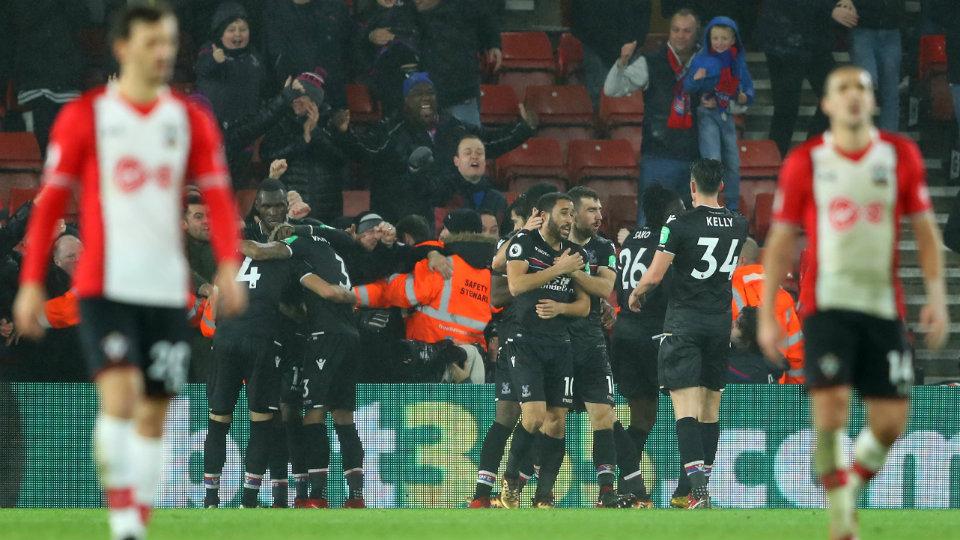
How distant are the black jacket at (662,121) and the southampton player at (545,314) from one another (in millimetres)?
3922

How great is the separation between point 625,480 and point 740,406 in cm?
109

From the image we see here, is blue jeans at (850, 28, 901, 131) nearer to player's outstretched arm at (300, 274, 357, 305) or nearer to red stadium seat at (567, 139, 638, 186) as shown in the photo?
red stadium seat at (567, 139, 638, 186)

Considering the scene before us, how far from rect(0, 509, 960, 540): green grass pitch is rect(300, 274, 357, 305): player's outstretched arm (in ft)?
5.05

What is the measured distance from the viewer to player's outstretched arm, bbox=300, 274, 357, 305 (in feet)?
38.9

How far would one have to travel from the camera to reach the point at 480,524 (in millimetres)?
9992

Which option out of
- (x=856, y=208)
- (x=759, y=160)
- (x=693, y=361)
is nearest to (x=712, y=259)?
(x=693, y=361)

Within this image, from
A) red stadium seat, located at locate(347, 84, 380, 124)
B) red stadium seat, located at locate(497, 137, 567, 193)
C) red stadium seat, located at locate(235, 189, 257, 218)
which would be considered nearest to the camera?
red stadium seat, located at locate(235, 189, 257, 218)

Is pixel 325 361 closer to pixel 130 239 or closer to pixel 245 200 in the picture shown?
pixel 245 200

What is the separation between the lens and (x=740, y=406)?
12.5m

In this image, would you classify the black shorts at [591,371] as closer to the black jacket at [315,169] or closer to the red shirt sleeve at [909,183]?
the black jacket at [315,169]

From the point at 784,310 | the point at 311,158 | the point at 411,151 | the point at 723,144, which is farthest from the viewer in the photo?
the point at 723,144

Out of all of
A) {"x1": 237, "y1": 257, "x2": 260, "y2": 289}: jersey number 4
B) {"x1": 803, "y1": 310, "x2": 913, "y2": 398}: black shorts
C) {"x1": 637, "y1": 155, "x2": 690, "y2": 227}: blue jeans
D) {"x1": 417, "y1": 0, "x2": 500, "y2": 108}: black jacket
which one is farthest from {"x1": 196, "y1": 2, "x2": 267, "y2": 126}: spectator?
{"x1": 803, "y1": 310, "x2": 913, "y2": 398}: black shorts

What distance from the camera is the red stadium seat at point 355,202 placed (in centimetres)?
1555

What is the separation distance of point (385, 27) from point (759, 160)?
3.90 meters
